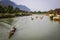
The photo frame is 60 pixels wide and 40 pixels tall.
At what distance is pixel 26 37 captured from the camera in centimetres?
148

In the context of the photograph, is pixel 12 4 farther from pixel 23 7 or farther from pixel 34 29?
pixel 34 29

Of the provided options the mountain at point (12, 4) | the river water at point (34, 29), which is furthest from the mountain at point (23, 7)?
the river water at point (34, 29)

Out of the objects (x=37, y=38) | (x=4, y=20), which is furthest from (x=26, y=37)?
(x=4, y=20)

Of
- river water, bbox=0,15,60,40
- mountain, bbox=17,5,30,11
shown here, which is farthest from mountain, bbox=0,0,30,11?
river water, bbox=0,15,60,40

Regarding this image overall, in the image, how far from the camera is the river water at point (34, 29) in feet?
4.84

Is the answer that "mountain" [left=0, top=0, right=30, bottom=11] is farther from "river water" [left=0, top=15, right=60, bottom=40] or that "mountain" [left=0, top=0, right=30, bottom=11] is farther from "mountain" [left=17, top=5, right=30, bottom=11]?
"river water" [left=0, top=15, right=60, bottom=40]

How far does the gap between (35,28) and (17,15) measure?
298 mm

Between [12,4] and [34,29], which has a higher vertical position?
[12,4]

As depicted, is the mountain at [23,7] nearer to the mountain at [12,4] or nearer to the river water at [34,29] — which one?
the mountain at [12,4]

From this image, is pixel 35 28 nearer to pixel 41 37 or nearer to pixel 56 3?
pixel 41 37

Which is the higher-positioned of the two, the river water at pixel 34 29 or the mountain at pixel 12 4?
the mountain at pixel 12 4

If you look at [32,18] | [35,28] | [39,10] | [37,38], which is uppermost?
[39,10]

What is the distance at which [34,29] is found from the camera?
1.51 m

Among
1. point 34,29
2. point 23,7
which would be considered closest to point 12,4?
point 23,7
